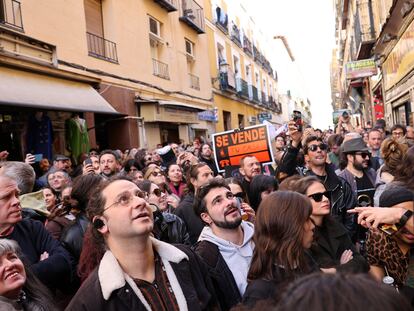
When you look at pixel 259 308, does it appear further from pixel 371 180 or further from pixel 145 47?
pixel 145 47

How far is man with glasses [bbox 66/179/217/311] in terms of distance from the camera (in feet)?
6.60

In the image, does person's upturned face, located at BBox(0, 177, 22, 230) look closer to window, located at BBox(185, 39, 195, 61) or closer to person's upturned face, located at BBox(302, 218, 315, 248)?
person's upturned face, located at BBox(302, 218, 315, 248)

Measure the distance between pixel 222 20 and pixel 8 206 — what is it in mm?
20863

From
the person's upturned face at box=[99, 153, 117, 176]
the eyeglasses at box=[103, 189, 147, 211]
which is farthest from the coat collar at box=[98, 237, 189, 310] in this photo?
the person's upturned face at box=[99, 153, 117, 176]

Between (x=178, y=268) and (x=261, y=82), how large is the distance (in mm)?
32697

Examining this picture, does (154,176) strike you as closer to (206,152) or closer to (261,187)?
(261,187)

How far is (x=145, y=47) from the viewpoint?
13578 millimetres

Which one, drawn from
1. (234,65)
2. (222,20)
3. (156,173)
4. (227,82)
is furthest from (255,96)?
(156,173)

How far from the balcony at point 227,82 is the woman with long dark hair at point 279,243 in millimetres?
18978

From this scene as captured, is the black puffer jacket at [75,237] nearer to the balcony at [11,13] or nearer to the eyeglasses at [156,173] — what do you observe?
the eyeglasses at [156,173]

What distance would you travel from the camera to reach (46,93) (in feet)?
26.5

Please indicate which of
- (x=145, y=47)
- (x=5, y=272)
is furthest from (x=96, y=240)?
(x=145, y=47)

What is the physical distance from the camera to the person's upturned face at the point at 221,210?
10.1 ft

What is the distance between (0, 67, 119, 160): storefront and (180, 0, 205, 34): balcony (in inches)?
330
